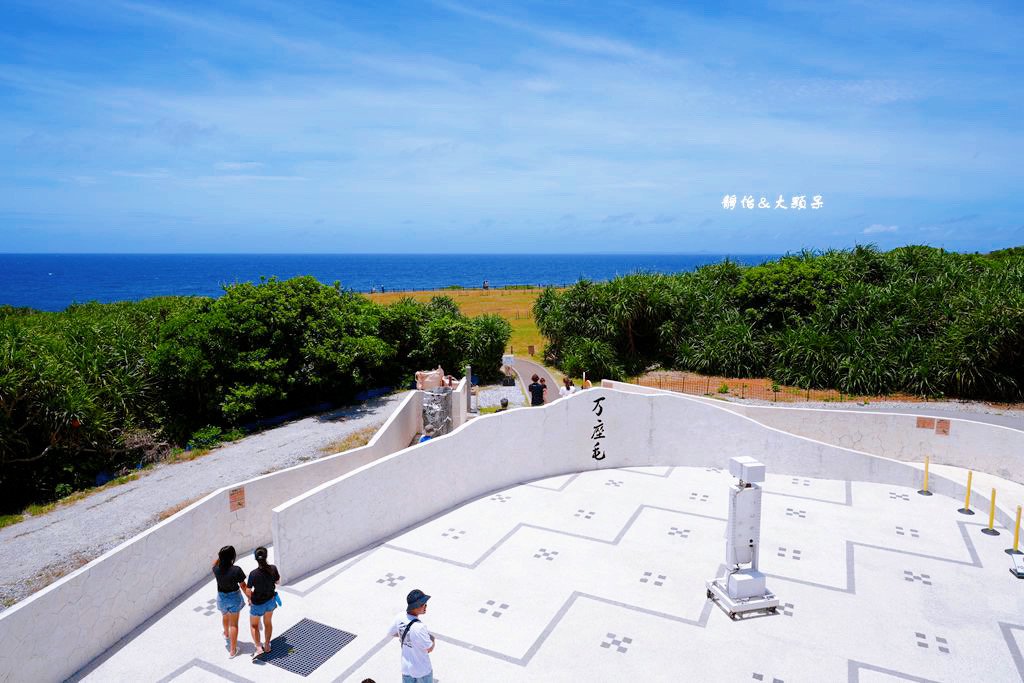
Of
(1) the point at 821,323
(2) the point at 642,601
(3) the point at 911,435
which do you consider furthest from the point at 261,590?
(1) the point at 821,323

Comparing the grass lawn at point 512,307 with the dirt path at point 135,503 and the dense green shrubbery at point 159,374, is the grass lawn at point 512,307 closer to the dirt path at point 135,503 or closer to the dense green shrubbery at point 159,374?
the dense green shrubbery at point 159,374

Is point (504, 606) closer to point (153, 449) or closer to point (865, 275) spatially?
point (153, 449)

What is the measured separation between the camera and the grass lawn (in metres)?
31.1

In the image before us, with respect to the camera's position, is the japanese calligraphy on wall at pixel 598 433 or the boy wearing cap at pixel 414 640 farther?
the japanese calligraphy on wall at pixel 598 433

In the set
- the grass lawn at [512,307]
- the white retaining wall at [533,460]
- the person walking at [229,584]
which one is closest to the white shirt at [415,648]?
the person walking at [229,584]

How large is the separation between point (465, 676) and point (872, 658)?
4.72 meters

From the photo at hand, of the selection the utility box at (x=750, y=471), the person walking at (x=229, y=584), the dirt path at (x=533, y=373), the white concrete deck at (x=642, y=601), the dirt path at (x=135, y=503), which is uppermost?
the utility box at (x=750, y=471)

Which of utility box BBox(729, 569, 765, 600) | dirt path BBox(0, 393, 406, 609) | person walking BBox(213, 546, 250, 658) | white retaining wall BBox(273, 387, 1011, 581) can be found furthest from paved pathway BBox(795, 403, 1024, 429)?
person walking BBox(213, 546, 250, 658)

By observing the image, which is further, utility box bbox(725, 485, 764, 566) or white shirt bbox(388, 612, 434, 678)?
utility box bbox(725, 485, 764, 566)

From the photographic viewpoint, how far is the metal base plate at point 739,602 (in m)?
8.22

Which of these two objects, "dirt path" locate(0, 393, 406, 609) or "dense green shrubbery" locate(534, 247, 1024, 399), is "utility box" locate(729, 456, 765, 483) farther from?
"dense green shrubbery" locate(534, 247, 1024, 399)

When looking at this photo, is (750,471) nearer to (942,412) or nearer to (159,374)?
(942,412)

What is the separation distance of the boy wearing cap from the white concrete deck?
141 cm

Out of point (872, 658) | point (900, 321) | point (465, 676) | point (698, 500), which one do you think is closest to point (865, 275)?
point (900, 321)
